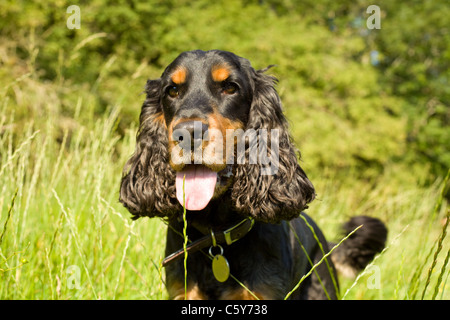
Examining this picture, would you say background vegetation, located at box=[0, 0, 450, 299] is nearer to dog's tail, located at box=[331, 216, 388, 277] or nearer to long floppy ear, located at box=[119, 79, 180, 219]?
dog's tail, located at box=[331, 216, 388, 277]

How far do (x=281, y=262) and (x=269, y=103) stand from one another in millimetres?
876

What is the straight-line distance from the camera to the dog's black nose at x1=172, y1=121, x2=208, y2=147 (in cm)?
180

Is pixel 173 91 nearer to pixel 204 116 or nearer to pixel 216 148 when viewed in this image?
pixel 204 116

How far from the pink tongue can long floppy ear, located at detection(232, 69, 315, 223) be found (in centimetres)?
24

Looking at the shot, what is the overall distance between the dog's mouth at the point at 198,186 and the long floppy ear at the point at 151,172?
0.25m

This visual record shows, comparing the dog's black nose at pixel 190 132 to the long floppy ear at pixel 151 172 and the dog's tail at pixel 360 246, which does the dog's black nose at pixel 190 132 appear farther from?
the dog's tail at pixel 360 246

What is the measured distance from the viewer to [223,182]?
6.63 feet

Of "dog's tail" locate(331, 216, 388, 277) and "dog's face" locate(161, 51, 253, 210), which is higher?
"dog's face" locate(161, 51, 253, 210)

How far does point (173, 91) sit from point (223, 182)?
61 centimetres

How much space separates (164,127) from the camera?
2.36m

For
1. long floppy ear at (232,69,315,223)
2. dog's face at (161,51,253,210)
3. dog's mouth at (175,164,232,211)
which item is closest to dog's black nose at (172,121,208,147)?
dog's face at (161,51,253,210)

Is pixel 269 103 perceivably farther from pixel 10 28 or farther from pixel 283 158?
pixel 10 28

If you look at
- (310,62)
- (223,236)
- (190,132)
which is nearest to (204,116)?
(190,132)
